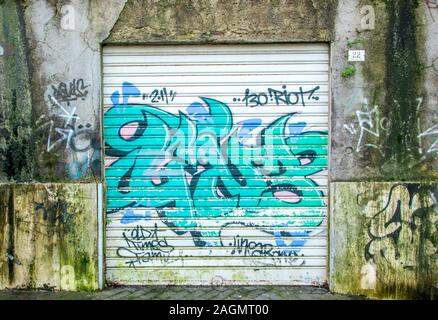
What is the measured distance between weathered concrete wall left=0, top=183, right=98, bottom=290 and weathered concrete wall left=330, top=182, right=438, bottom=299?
9.65 feet

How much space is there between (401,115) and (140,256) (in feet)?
11.6

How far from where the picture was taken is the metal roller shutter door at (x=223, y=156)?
648 centimetres

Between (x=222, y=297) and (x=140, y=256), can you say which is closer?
(x=222, y=297)

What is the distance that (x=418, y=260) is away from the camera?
20.3 feet

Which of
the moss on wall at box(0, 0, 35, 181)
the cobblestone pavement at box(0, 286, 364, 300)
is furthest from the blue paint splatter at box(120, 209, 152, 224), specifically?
the moss on wall at box(0, 0, 35, 181)

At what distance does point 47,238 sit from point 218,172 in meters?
2.18

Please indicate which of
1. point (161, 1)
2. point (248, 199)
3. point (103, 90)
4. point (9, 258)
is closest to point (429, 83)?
point (248, 199)

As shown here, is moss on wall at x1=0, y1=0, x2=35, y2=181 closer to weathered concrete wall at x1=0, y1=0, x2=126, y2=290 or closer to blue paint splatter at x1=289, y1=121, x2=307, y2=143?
weathered concrete wall at x1=0, y1=0, x2=126, y2=290

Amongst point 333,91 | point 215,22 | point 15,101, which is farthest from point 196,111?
point 15,101

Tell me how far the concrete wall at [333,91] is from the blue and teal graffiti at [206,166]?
1.00ft

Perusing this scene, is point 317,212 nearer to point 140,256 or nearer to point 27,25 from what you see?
point 140,256

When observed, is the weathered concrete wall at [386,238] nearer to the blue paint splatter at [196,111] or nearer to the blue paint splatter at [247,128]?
the blue paint splatter at [247,128]

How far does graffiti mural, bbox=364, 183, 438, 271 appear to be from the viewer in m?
6.18

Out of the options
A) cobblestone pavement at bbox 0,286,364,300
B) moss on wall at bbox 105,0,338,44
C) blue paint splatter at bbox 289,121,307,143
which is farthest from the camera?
blue paint splatter at bbox 289,121,307,143
